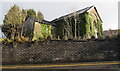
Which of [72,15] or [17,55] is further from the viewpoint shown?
[72,15]

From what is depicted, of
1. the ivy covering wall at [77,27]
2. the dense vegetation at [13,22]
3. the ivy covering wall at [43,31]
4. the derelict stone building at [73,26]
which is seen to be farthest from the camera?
the dense vegetation at [13,22]

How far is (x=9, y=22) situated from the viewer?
2788cm

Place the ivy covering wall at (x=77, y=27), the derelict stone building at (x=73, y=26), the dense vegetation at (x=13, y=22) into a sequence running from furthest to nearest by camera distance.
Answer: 1. the dense vegetation at (x=13, y=22)
2. the ivy covering wall at (x=77, y=27)
3. the derelict stone building at (x=73, y=26)

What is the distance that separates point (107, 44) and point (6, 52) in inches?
410

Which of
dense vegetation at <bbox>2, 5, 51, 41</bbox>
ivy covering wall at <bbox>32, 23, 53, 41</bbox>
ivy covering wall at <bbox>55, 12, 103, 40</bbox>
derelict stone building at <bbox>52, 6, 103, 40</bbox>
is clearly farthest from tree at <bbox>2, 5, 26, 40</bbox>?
ivy covering wall at <bbox>55, 12, 103, 40</bbox>

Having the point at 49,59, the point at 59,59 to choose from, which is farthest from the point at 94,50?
the point at 49,59

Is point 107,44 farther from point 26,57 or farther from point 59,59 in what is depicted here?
point 26,57

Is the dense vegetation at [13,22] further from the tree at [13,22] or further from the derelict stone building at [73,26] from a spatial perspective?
the derelict stone building at [73,26]

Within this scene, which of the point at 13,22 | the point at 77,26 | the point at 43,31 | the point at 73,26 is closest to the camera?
the point at 43,31

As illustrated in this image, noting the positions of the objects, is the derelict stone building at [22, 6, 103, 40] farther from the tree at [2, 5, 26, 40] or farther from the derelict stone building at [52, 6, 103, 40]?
the tree at [2, 5, 26, 40]

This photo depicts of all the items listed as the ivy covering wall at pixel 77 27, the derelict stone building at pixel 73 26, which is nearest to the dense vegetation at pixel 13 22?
the derelict stone building at pixel 73 26

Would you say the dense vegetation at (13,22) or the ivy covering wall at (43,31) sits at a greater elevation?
the dense vegetation at (13,22)

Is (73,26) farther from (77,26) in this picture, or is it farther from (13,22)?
(13,22)

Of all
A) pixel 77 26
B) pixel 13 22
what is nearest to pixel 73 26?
pixel 77 26
